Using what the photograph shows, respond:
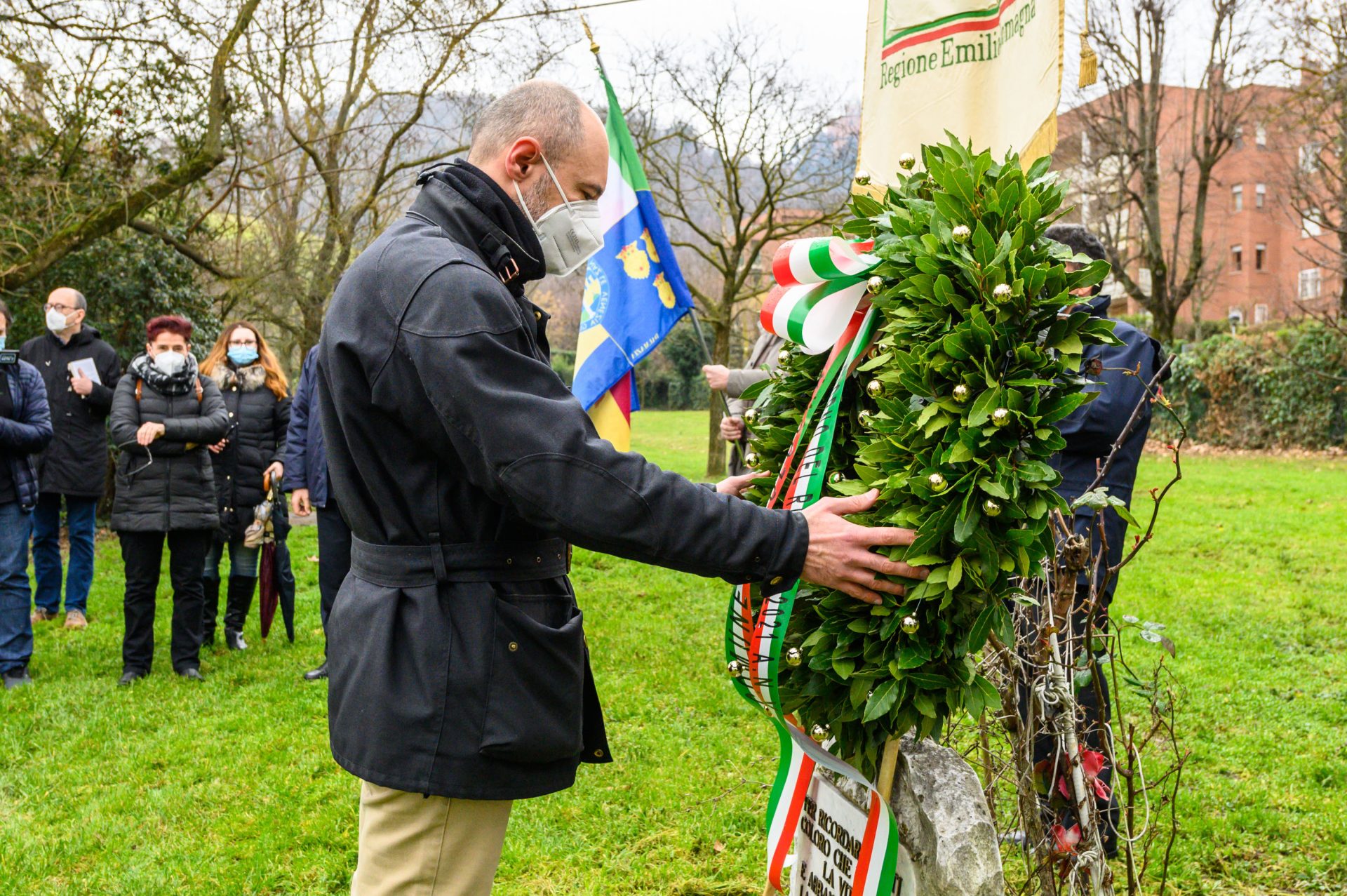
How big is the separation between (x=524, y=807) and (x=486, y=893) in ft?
7.74

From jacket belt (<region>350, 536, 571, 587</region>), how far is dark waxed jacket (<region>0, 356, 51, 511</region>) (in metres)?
5.07

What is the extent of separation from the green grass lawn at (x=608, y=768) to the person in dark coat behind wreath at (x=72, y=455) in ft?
1.28

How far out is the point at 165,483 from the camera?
6156 mm

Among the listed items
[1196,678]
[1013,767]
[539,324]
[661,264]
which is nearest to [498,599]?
[539,324]

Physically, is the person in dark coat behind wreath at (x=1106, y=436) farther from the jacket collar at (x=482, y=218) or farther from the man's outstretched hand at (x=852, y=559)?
the jacket collar at (x=482, y=218)

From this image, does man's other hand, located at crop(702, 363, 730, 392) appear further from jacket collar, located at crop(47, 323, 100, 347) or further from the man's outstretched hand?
jacket collar, located at crop(47, 323, 100, 347)

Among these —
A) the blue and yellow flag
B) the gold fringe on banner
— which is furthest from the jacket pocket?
the gold fringe on banner

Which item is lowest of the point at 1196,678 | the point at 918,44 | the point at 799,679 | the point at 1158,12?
the point at 1196,678

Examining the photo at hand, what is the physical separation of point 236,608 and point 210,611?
285 millimetres

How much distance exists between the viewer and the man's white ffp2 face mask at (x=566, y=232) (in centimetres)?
241

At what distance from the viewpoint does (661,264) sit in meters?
5.43

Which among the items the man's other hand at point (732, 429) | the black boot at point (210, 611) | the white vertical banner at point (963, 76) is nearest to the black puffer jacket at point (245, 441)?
the black boot at point (210, 611)

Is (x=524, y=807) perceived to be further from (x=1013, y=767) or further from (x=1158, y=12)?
(x=1158, y=12)

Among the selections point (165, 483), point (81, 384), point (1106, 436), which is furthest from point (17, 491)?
point (1106, 436)
